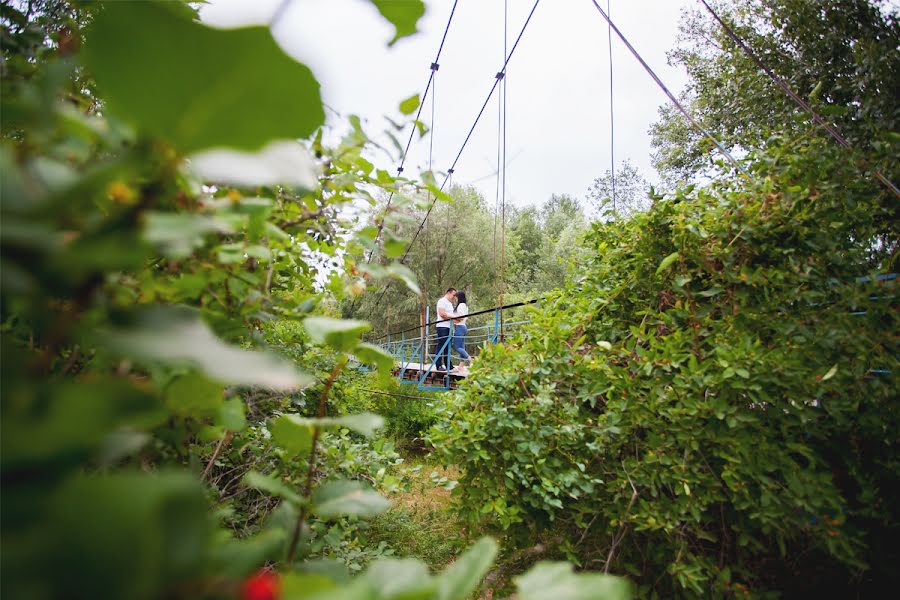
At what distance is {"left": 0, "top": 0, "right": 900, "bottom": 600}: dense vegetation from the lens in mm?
167

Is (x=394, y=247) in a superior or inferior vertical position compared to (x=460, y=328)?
inferior

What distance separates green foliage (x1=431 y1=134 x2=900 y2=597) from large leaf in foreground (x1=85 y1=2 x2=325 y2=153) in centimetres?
165

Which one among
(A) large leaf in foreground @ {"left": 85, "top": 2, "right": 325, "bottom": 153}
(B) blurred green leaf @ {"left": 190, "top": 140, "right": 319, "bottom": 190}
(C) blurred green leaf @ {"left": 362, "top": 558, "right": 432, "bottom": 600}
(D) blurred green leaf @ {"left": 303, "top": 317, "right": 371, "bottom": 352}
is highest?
(A) large leaf in foreground @ {"left": 85, "top": 2, "right": 325, "bottom": 153}

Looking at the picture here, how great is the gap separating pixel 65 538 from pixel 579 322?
2.06 m

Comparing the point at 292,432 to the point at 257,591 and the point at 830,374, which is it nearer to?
the point at 257,591

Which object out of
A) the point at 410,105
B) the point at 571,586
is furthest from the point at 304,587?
the point at 410,105

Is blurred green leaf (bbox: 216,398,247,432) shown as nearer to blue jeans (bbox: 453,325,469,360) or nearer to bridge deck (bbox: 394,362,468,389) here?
bridge deck (bbox: 394,362,468,389)

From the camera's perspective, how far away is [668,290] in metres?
1.92

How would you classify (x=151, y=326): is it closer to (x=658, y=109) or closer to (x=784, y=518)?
(x=784, y=518)

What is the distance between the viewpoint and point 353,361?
4.92 ft

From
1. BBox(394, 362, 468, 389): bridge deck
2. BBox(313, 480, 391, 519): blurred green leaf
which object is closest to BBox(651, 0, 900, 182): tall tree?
BBox(313, 480, 391, 519): blurred green leaf

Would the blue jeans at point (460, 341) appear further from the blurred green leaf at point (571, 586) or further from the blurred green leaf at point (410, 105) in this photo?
the blurred green leaf at point (571, 586)

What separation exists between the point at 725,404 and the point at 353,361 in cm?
125

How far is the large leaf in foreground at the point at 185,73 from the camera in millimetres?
167
